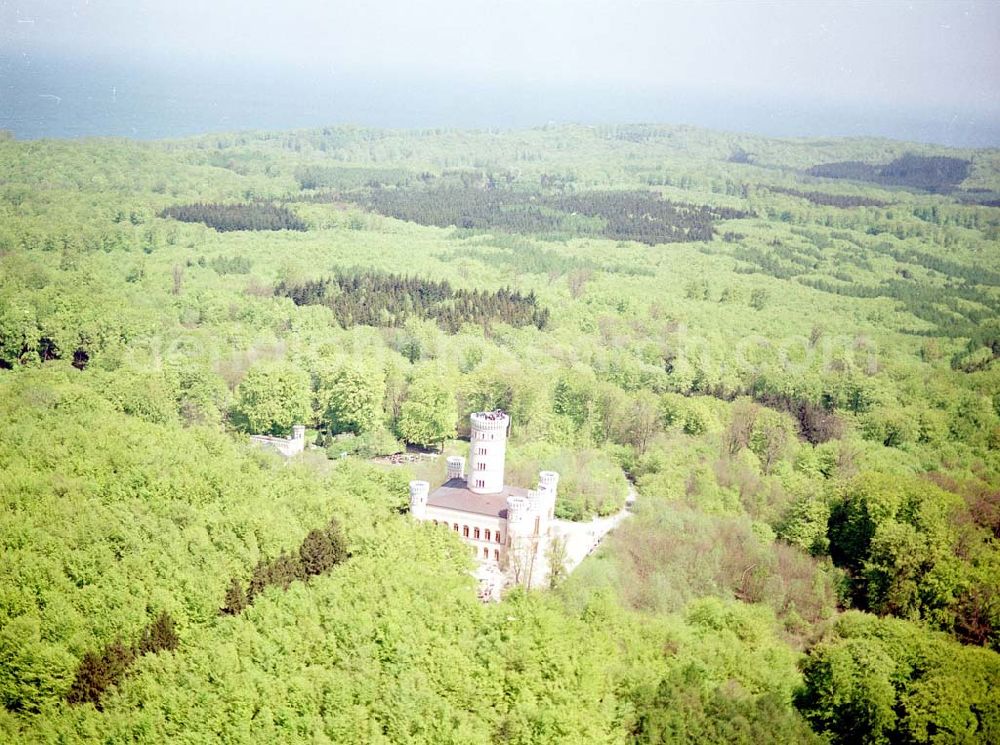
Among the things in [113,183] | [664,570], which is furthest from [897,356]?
[113,183]

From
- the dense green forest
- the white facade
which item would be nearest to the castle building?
the dense green forest

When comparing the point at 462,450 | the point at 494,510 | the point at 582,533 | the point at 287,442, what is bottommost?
the point at 462,450

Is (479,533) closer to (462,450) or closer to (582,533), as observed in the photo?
(582,533)

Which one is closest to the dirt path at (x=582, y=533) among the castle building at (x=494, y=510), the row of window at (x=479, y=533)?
the castle building at (x=494, y=510)

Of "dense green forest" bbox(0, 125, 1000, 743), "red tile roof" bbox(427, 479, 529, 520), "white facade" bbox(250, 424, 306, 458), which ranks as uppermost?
"red tile roof" bbox(427, 479, 529, 520)

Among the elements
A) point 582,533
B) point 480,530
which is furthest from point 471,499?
point 582,533

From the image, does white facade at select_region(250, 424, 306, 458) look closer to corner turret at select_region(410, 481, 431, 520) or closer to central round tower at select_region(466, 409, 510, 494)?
corner turret at select_region(410, 481, 431, 520)

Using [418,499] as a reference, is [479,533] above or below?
below
